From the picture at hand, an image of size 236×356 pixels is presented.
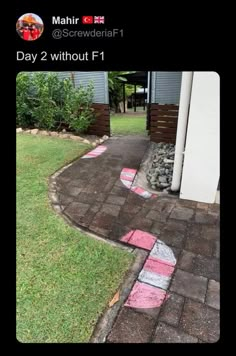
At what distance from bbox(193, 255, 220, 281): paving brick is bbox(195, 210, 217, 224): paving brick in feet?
1.83

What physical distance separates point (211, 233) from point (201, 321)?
3.34 ft

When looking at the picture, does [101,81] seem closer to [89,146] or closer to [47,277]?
[89,146]

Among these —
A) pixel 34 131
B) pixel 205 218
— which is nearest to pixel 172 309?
pixel 205 218

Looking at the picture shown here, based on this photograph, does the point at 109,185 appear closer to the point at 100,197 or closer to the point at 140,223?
the point at 100,197

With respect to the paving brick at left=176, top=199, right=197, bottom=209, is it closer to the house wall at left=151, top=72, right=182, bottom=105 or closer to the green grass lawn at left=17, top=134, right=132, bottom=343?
the green grass lawn at left=17, top=134, right=132, bottom=343

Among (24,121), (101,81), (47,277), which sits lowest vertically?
(47,277)

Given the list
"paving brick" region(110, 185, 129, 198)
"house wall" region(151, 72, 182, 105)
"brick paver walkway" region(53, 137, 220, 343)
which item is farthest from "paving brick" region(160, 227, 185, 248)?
"house wall" region(151, 72, 182, 105)

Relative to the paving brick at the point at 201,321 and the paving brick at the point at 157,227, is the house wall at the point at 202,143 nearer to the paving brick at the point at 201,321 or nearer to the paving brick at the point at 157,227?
the paving brick at the point at 157,227

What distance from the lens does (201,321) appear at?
1.51 m

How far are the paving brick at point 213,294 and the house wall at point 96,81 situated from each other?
Result: 4.84 m
